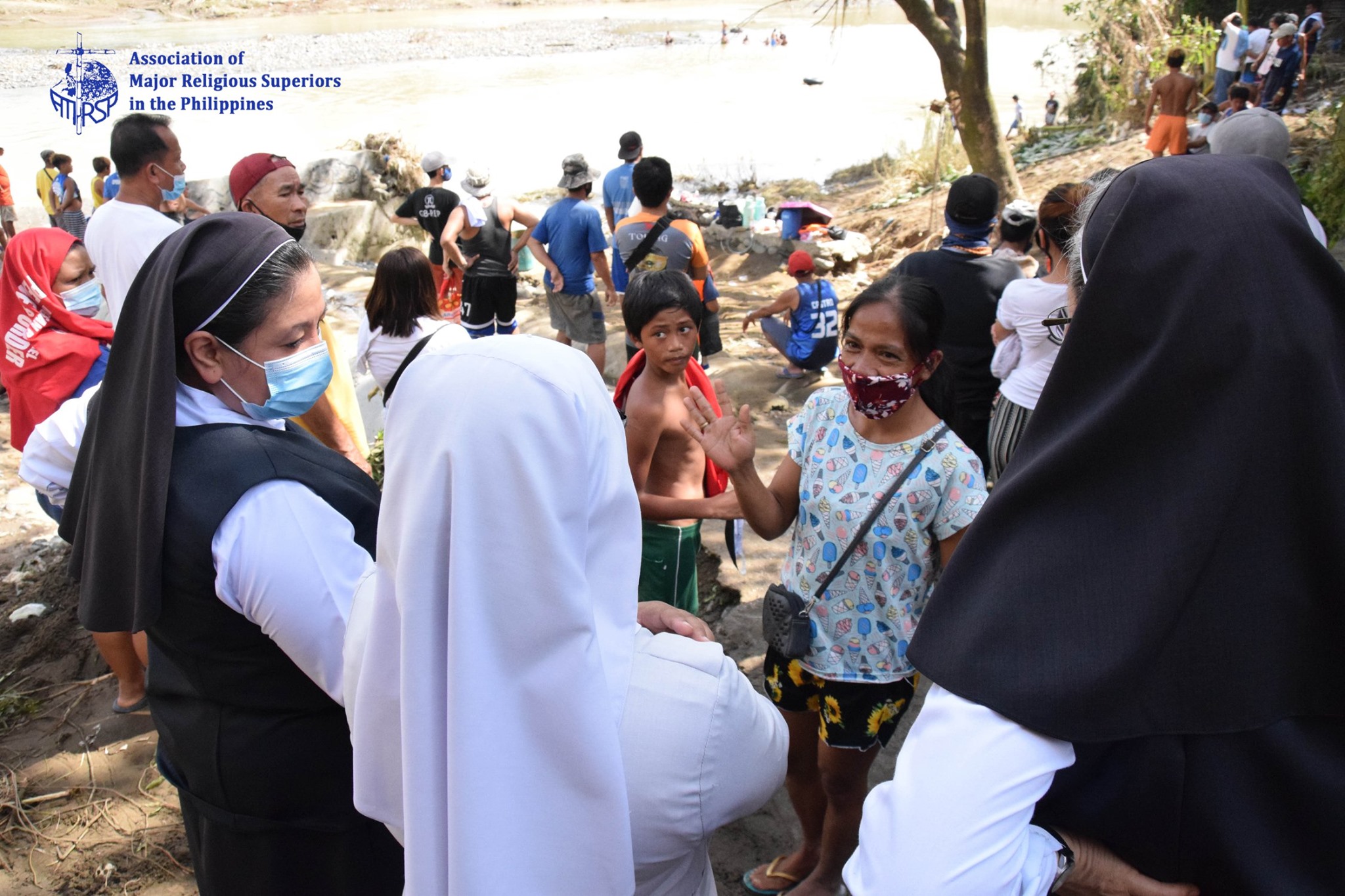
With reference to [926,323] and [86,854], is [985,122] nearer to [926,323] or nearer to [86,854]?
[926,323]

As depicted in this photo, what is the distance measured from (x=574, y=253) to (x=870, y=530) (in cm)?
484

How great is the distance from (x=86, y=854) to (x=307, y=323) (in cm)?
230

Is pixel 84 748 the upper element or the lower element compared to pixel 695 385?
lower

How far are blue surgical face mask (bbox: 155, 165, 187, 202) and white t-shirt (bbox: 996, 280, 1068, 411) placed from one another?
3.73 meters

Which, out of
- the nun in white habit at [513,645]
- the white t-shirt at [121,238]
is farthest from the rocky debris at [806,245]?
the nun in white habit at [513,645]

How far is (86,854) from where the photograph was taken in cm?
315

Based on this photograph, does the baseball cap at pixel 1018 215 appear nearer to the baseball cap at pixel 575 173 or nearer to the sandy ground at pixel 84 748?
the sandy ground at pixel 84 748

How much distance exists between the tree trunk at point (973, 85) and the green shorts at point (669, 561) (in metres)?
7.79

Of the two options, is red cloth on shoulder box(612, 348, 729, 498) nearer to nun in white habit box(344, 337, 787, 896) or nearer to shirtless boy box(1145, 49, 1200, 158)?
nun in white habit box(344, 337, 787, 896)

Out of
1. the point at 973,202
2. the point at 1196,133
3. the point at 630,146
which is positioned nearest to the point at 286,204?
the point at 973,202

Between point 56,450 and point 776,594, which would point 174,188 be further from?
point 776,594

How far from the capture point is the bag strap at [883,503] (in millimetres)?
2211

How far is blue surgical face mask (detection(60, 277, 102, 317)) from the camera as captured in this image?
380cm

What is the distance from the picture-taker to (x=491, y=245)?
6.84 metres
